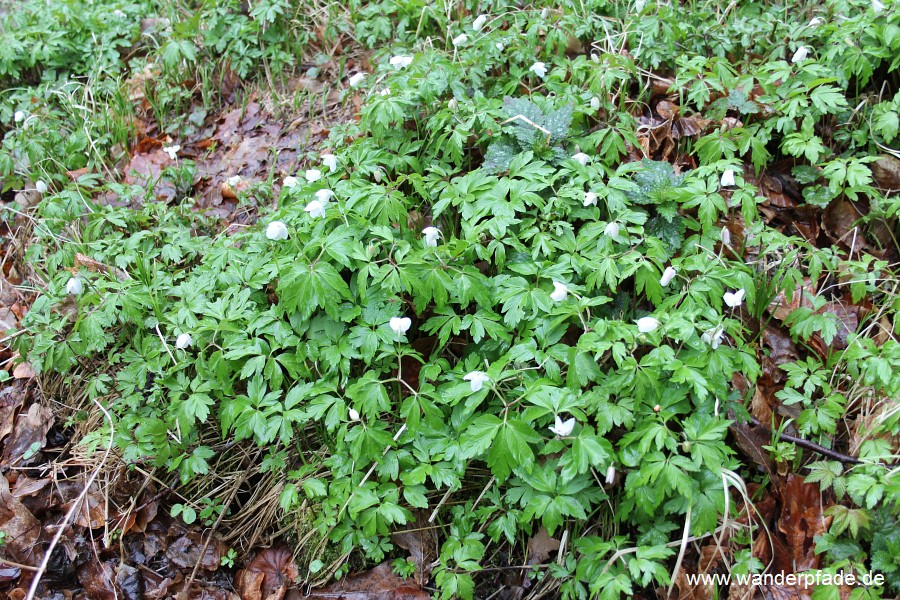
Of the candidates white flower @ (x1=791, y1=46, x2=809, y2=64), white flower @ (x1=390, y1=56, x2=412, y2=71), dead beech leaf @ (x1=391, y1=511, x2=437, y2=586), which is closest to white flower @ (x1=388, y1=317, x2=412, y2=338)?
dead beech leaf @ (x1=391, y1=511, x2=437, y2=586)

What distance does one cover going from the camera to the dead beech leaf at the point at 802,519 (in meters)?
2.53

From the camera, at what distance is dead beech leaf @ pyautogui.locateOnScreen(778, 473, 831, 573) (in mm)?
2527

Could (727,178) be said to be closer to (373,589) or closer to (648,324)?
(648,324)

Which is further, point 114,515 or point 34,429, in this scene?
point 34,429

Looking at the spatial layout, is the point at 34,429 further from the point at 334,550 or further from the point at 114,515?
the point at 334,550

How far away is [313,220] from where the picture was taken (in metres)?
3.09

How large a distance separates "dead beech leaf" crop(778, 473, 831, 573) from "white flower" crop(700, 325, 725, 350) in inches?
27.6

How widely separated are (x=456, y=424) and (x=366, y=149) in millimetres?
1688

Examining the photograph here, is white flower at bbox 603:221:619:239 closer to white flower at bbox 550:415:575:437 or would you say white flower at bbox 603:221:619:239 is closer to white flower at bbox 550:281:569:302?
white flower at bbox 550:281:569:302

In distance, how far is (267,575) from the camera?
2947 millimetres

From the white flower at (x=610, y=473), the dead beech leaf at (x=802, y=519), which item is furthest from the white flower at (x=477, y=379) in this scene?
the dead beech leaf at (x=802, y=519)

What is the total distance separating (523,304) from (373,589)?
Result: 1.47 m

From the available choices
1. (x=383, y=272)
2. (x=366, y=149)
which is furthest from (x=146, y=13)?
(x=383, y=272)

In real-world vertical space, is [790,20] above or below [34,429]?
above
